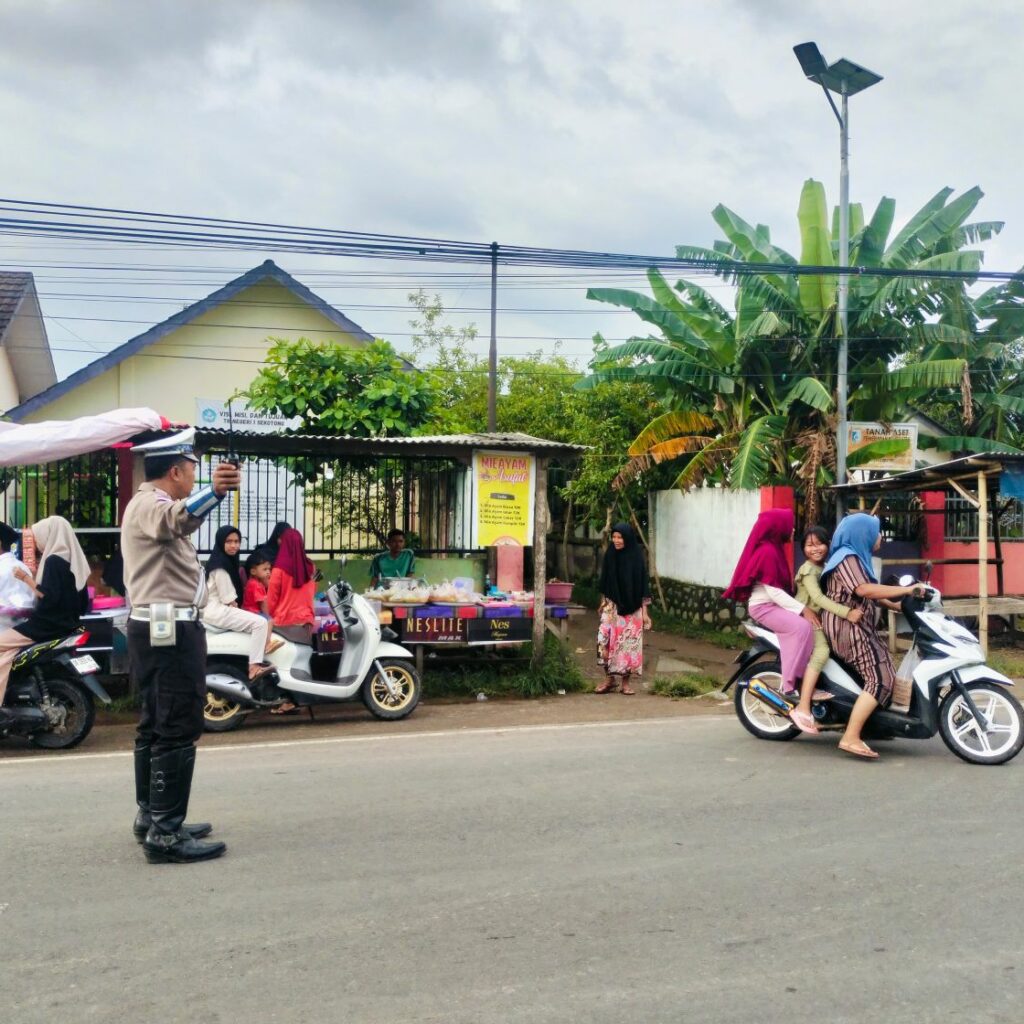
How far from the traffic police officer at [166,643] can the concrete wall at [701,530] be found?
11.7 metres

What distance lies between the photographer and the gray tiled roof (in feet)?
60.3

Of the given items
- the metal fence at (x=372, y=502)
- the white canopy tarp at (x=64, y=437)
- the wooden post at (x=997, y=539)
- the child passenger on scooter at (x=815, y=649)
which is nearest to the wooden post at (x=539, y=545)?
the metal fence at (x=372, y=502)

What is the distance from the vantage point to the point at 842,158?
14062 millimetres

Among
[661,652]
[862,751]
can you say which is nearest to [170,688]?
[862,751]

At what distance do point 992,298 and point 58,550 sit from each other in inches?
594

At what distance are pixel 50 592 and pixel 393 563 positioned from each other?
4142 mm

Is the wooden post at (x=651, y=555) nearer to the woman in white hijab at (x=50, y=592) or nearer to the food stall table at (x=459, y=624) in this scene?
the food stall table at (x=459, y=624)

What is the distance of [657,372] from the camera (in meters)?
16.2

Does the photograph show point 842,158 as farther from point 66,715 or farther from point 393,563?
point 66,715

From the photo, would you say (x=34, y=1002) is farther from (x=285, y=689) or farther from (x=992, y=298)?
(x=992, y=298)

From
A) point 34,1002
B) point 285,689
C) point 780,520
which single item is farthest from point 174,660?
point 780,520

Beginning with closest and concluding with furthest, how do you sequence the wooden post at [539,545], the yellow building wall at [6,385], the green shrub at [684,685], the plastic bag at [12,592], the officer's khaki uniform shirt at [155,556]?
1. the officer's khaki uniform shirt at [155,556]
2. the plastic bag at [12,592]
3. the green shrub at [684,685]
4. the wooden post at [539,545]
5. the yellow building wall at [6,385]

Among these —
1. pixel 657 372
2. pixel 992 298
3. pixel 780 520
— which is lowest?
pixel 780 520

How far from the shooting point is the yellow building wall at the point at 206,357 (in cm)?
1950
